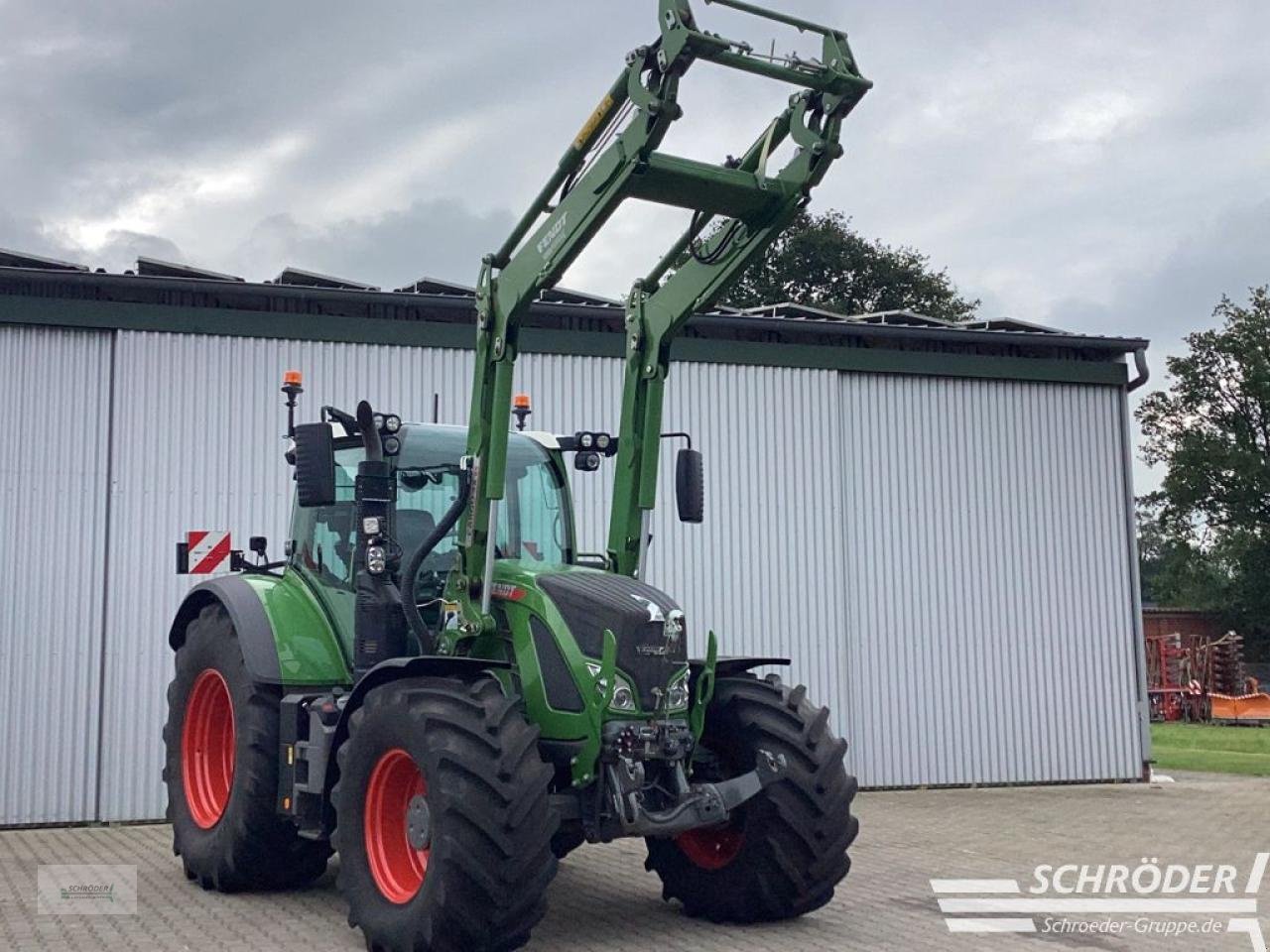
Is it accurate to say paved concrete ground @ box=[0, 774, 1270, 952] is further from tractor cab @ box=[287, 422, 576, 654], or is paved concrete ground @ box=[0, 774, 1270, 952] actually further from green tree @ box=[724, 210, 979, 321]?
green tree @ box=[724, 210, 979, 321]

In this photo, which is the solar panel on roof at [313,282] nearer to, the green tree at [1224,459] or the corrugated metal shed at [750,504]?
the corrugated metal shed at [750,504]

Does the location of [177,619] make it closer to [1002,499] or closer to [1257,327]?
[1002,499]

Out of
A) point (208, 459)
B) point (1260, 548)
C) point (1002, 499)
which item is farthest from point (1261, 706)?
point (208, 459)

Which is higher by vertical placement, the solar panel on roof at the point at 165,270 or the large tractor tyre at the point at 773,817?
the solar panel on roof at the point at 165,270

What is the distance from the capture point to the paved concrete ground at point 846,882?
7215 mm

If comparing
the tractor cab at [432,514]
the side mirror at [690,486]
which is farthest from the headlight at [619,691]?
the side mirror at [690,486]

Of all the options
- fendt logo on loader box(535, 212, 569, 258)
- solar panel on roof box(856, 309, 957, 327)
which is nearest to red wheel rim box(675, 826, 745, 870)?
fendt logo on loader box(535, 212, 569, 258)

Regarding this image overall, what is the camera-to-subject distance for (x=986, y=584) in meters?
15.0

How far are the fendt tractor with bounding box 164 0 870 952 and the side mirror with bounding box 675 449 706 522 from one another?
2cm

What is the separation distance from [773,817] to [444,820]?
73.2 inches

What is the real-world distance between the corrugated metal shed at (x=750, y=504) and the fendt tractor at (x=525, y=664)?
3.67m

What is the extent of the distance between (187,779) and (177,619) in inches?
41.9

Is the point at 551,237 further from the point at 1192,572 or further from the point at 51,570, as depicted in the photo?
the point at 1192,572

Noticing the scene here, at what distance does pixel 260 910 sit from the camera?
791cm
